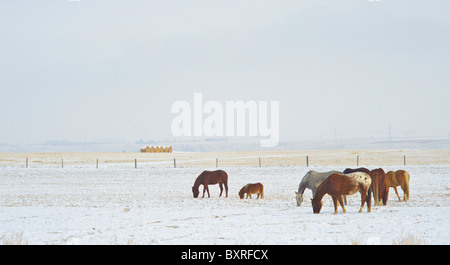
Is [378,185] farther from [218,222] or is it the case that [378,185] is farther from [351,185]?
[218,222]

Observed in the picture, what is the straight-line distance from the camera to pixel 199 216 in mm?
12305

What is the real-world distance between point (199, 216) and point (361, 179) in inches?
181

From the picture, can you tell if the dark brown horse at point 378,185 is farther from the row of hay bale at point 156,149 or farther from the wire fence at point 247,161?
the row of hay bale at point 156,149

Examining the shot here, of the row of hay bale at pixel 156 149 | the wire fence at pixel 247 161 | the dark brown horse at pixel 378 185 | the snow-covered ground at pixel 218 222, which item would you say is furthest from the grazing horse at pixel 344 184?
the row of hay bale at pixel 156 149

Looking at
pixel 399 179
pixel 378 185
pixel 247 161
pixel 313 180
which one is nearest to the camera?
pixel 378 185

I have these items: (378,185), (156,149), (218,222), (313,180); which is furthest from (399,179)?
(156,149)

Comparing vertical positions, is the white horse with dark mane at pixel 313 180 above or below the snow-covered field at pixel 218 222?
above

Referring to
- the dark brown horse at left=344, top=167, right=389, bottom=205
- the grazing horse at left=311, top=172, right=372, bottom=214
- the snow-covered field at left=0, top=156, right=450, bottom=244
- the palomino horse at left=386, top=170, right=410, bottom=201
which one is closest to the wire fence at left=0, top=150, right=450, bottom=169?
the snow-covered field at left=0, top=156, right=450, bottom=244

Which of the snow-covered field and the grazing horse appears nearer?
the snow-covered field

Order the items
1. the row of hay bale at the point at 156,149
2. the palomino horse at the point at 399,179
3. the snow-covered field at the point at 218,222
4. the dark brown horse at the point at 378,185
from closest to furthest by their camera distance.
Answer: the snow-covered field at the point at 218,222 → the dark brown horse at the point at 378,185 → the palomino horse at the point at 399,179 → the row of hay bale at the point at 156,149

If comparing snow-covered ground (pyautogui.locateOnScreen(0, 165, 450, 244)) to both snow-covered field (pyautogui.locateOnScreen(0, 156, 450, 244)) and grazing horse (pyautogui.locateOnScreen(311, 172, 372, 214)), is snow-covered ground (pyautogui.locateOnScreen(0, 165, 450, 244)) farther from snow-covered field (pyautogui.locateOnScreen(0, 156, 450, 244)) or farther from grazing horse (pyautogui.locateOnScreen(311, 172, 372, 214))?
grazing horse (pyautogui.locateOnScreen(311, 172, 372, 214))

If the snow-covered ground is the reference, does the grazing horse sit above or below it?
above

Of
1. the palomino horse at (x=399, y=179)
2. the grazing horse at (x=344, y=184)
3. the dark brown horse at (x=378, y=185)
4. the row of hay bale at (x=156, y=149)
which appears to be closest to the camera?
the grazing horse at (x=344, y=184)
